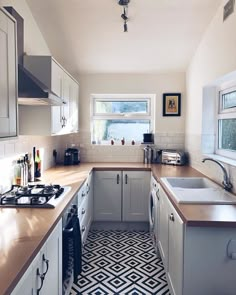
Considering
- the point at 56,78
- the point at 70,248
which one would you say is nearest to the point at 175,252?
the point at 70,248

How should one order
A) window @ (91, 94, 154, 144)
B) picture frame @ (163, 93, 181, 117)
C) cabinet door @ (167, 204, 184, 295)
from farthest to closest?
1. window @ (91, 94, 154, 144)
2. picture frame @ (163, 93, 181, 117)
3. cabinet door @ (167, 204, 184, 295)

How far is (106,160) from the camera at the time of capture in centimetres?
431

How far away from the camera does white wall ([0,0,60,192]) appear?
2.37 m


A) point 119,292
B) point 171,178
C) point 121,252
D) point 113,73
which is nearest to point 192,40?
point 113,73

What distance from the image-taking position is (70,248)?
2080 millimetres

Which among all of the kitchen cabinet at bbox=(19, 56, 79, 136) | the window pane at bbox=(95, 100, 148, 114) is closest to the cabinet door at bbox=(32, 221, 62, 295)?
the kitchen cabinet at bbox=(19, 56, 79, 136)

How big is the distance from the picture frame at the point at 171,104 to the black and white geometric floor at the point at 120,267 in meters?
1.78

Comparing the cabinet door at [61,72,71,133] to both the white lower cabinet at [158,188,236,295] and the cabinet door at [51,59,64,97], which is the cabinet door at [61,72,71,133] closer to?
the cabinet door at [51,59,64,97]

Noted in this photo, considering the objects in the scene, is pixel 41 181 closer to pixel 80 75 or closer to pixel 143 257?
pixel 143 257

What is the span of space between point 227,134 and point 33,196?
2.03m

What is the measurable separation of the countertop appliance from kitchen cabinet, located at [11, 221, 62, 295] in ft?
0.78

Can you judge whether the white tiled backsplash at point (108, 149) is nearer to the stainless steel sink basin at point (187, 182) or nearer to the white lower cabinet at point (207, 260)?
the stainless steel sink basin at point (187, 182)

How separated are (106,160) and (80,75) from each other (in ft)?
4.32

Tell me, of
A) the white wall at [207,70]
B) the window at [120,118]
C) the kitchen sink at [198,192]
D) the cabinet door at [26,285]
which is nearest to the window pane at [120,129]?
the window at [120,118]
